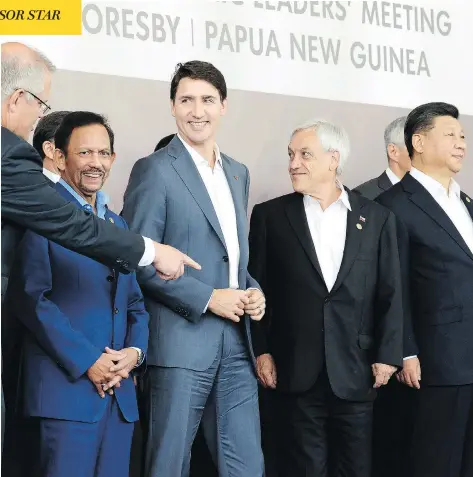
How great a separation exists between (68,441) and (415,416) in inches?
58.0

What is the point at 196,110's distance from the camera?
3.39 m

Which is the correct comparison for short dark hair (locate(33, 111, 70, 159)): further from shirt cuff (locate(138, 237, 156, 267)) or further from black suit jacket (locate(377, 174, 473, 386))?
black suit jacket (locate(377, 174, 473, 386))

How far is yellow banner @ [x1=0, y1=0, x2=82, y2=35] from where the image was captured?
3.55 meters

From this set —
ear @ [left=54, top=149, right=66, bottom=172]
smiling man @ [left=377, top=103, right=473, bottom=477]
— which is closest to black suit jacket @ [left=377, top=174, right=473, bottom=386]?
smiling man @ [left=377, top=103, right=473, bottom=477]

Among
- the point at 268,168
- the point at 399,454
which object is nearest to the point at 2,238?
the point at 268,168

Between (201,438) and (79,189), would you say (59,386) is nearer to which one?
(79,189)

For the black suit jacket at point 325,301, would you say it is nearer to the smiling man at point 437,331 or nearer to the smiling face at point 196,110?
the smiling man at point 437,331

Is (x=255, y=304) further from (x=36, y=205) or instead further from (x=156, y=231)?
(x=36, y=205)

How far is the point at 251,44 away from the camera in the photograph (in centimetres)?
409

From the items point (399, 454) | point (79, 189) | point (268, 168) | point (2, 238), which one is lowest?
point (399, 454)

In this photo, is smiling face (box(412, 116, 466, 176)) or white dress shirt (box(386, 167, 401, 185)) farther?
white dress shirt (box(386, 167, 401, 185))

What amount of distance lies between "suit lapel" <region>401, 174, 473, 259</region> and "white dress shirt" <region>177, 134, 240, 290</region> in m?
0.84

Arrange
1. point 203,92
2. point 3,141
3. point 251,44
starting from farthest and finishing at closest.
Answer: point 251,44, point 203,92, point 3,141

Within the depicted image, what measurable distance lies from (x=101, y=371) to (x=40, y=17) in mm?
1420
